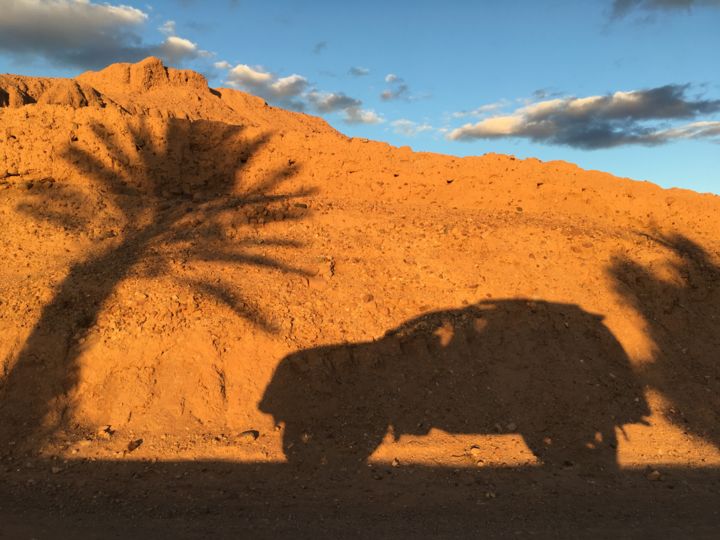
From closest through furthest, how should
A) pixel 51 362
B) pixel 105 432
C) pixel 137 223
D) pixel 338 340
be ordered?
1. pixel 105 432
2. pixel 51 362
3. pixel 338 340
4. pixel 137 223

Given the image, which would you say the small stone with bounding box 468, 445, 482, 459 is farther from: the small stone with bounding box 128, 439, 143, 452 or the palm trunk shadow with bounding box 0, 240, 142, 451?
the palm trunk shadow with bounding box 0, 240, 142, 451

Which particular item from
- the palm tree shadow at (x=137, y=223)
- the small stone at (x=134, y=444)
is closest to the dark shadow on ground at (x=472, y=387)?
the palm tree shadow at (x=137, y=223)

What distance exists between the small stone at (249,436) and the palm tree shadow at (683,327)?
5.18 metres

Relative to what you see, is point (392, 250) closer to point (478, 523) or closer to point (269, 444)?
point (269, 444)

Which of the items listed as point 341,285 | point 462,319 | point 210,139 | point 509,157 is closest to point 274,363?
point 341,285

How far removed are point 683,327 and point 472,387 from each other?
367 cm

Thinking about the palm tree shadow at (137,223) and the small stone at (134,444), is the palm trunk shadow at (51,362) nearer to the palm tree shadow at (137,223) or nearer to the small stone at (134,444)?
the palm tree shadow at (137,223)

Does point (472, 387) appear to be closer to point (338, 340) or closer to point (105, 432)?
point (338, 340)

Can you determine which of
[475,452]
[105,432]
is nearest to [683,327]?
[475,452]

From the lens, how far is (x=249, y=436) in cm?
609

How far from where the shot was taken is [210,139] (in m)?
10.6

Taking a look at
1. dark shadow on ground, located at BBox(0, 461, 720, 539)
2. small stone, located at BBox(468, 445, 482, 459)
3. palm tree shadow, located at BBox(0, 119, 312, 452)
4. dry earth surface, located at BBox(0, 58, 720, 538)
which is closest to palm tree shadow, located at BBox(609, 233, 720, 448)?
dry earth surface, located at BBox(0, 58, 720, 538)

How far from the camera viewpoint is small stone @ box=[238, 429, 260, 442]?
6.07 m

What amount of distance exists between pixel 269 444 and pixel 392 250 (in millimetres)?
3662
